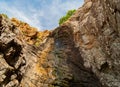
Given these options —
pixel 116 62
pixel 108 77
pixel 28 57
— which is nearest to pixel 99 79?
pixel 108 77

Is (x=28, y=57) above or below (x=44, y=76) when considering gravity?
above

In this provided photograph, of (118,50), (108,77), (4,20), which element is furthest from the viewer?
(4,20)

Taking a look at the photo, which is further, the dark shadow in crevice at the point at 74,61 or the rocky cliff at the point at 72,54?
the dark shadow in crevice at the point at 74,61

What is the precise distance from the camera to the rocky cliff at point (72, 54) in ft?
73.8

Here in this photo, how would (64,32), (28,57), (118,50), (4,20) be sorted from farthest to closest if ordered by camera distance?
(64,32), (28,57), (4,20), (118,50)

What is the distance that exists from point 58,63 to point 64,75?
1.71 meters

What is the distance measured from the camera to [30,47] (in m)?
28.9

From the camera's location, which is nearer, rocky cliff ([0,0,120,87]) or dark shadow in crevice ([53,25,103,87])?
rocky cliff ([0,0,120,87])

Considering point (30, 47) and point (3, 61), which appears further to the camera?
point (30, 47)

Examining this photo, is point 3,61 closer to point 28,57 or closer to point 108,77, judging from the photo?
point 28,57

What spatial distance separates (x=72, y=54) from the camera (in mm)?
28219

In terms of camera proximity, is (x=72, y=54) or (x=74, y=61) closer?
(x=74, y=61)

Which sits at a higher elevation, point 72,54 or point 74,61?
point 72,54

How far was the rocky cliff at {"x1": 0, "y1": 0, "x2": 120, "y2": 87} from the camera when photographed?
22.5m
